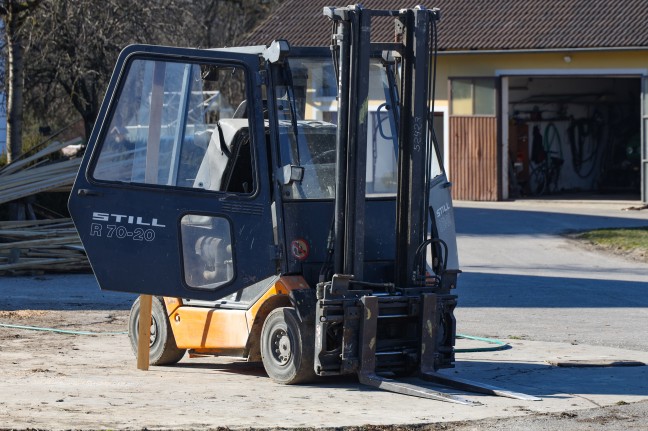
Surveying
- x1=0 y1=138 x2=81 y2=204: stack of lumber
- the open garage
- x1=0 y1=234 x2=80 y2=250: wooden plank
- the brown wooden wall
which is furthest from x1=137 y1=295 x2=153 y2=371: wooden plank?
the open garage

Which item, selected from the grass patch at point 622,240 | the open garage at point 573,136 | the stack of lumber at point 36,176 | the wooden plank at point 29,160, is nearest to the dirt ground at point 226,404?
the stack of lumber at point 36,176

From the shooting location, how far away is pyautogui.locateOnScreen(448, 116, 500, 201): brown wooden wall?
30766 millimetres

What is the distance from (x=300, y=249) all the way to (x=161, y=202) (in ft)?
3.67

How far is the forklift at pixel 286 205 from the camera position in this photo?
8.89 meters

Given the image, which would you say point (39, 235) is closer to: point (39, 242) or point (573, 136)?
point (39, 242)

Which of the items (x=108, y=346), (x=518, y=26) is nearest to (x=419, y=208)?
(x=108, y=346)

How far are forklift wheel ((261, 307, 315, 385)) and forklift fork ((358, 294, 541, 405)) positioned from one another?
1.33ft

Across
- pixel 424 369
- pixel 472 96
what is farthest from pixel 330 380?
pixel 472 96

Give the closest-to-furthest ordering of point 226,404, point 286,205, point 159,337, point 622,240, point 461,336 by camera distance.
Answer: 1. point 226,404
2. point 286,205
3. point 159,337
4. point 461,336
5. point 622,240

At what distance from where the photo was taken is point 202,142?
9.57 metres

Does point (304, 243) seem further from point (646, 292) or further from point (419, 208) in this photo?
point (646, 292)

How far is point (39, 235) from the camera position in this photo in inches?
677

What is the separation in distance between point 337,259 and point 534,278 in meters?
8.81

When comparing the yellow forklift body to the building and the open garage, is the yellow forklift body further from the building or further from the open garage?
the open garage
